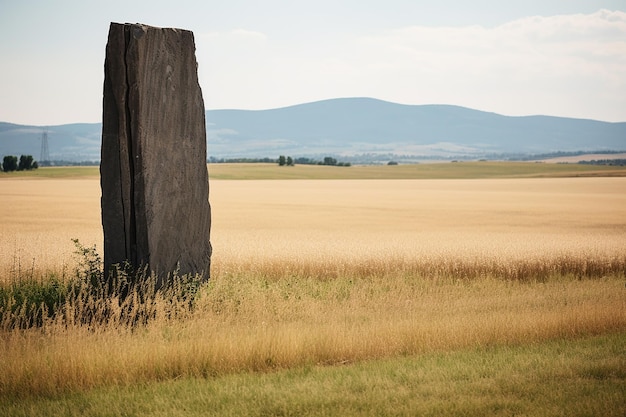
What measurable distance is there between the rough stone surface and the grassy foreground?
3.77 metres

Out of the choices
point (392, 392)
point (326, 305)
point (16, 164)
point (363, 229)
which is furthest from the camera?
point (16, 164)

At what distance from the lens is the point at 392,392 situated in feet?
25.6

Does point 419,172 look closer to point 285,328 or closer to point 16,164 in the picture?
point 16,164

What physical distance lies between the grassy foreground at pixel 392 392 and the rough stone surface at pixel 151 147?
377 centimetres

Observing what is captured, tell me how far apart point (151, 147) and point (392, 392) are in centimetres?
563

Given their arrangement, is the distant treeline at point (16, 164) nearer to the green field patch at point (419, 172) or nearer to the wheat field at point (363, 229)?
the green field patch at point (419, 172)

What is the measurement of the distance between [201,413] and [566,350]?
4.93 meters

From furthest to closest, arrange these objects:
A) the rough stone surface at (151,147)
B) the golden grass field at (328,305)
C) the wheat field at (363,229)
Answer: the wheat field at (363,229), the rough stone surface at (151,147), the golden grass field at (328,305)

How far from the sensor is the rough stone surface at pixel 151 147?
37.2ft

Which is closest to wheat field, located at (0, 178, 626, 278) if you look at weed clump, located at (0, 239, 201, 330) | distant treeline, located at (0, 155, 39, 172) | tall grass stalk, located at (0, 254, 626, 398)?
weed clump, located at (0, 239, 201, 330)

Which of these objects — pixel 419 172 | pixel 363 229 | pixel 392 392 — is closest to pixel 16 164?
pixel 419 172

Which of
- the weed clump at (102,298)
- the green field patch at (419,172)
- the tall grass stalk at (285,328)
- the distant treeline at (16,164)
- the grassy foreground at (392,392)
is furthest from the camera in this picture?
the distant treeline at (16,164)

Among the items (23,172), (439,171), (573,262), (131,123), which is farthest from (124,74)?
(439,171)

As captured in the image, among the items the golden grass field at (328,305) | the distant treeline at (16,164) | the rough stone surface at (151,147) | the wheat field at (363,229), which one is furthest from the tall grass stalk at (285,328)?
the distant treeline at (16,164)
